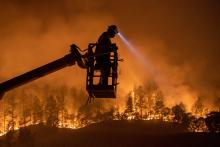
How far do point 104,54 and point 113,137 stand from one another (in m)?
63.3

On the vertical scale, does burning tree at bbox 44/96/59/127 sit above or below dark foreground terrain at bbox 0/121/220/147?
above

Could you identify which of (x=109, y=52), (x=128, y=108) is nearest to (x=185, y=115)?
(x=128, y=108)

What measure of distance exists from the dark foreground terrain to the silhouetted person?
168 ft

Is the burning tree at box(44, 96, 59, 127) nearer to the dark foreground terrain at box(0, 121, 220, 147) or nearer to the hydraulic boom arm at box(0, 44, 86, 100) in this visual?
the dark foreground terrain at box(0, 121, 220, 147)

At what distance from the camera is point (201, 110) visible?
102m

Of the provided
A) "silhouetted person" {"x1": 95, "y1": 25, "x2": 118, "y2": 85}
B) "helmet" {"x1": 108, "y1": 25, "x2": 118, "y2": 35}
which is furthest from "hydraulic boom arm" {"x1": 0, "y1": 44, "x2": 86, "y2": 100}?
"helmet" {"x1": 108, "y1": 25, "x2": 118, "y2": 35}

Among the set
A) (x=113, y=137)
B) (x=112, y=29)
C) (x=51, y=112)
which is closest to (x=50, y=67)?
(x=112, y=29)

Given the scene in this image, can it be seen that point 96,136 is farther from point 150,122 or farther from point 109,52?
point 109,52

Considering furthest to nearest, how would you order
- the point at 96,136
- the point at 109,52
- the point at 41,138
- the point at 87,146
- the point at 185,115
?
the point at 185,115
the point at 41,138
the point at 96,136
the point at 87,146
the point at 109,52

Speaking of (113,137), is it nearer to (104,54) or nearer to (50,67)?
(50,67)

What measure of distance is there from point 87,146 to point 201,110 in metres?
46.7

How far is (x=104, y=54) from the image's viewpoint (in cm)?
1186

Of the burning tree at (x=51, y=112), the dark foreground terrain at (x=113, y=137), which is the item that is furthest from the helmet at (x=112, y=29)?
the burning tree at (x=51, y=112)

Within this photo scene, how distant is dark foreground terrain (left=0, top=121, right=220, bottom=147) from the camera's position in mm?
64688
